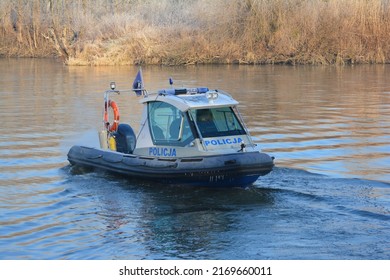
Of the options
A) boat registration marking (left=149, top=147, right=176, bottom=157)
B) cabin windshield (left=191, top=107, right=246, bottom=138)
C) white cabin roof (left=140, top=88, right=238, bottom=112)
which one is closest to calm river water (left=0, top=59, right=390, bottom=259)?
boat registration marking (left=149, top=147, right=176, bottom=157)

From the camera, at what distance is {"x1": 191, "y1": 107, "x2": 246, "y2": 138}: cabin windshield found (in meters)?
15.6

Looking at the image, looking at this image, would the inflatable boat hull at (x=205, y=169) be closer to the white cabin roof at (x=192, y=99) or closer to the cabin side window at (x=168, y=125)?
the cabin side window at (x=168, y=125)

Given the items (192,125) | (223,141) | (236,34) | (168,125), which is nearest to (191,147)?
(192,125)

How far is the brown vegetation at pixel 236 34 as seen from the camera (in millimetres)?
48719

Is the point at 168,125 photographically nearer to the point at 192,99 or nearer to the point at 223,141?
the point at 192,99

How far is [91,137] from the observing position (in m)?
22.2

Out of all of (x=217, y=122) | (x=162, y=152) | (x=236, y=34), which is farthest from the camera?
(x=236, y=34)

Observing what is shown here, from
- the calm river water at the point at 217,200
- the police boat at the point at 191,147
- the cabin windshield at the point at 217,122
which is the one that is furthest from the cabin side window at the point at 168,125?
the calm river water at the point at 217,200

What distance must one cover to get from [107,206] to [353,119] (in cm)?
1262

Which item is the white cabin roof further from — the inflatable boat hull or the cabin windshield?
the inflatable boat hull

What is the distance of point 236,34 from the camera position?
51438 millimetres

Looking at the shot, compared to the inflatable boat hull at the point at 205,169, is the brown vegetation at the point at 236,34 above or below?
above

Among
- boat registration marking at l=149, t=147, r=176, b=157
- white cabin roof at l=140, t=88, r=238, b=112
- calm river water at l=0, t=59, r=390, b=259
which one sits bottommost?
calm river water at l=0, t=59, r=390, b=259

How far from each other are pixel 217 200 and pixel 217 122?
183 cm
